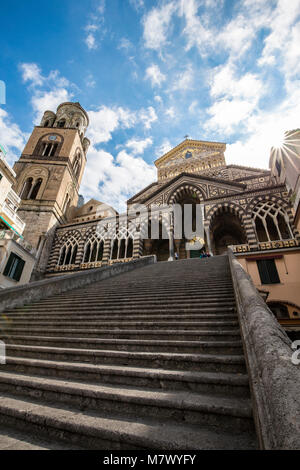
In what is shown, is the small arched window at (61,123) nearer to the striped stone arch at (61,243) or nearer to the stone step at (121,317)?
the striped stone arch at (61,243)

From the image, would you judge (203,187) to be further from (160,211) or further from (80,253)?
(80,253)

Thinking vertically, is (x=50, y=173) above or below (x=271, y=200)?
above

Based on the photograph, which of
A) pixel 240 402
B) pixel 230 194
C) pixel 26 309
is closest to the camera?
pixel 240 402

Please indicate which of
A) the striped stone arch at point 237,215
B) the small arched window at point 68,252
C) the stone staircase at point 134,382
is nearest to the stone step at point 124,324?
the stone staircase at point 134,382

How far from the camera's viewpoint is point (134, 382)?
2.39 metres

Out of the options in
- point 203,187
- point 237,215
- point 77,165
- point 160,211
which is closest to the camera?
point 237,215

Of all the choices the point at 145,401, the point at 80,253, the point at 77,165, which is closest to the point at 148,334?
the point at 145,401

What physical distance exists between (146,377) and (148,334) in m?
1.05

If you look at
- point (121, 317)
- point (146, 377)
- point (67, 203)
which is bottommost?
point (146, 377)

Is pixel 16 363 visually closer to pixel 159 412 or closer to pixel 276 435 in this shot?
pixel 159 412

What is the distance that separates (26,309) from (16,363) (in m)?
3.01

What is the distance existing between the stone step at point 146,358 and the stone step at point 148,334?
0.47 meters

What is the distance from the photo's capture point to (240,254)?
13047mm
